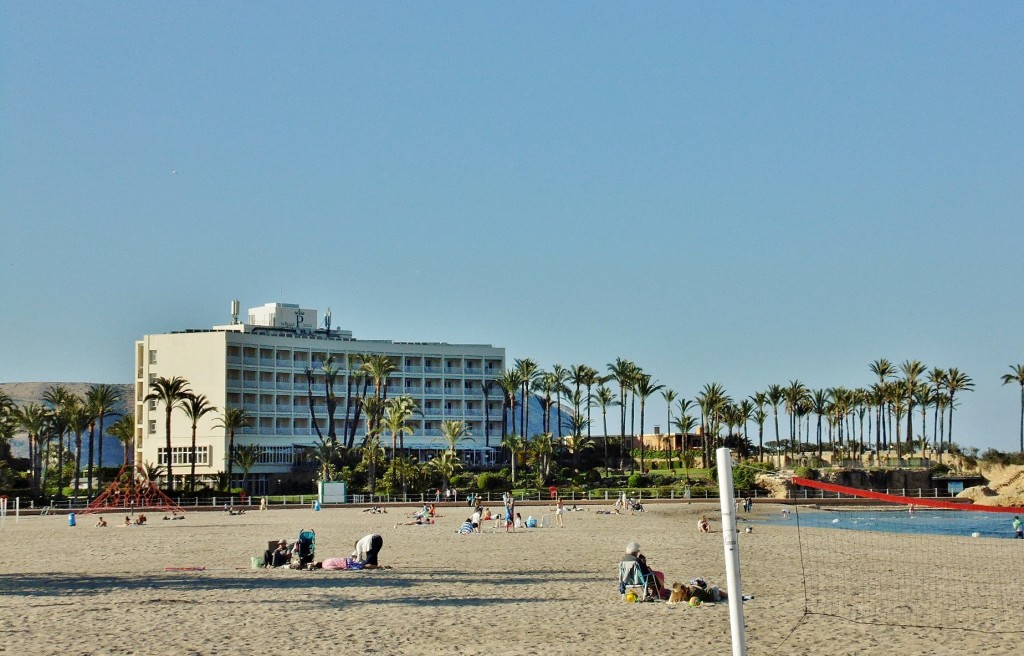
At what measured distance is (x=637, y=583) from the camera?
18.4 meters

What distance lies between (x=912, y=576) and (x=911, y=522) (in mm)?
36491

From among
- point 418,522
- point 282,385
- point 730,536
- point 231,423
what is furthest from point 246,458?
point 730,536

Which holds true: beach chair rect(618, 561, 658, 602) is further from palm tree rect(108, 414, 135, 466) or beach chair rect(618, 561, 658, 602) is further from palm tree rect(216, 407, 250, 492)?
palm tree rect(108, 414, 135, 466)

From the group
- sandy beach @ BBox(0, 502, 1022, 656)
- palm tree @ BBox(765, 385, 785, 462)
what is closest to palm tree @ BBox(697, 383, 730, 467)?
palm tree @ BBox(765, 385, 785, 462)

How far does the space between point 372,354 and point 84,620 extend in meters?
92.1

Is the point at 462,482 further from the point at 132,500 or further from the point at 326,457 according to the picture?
the point at 132,500

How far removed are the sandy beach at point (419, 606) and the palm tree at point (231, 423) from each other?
185 feet

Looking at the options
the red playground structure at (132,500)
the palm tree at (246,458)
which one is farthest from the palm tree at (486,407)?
the red playground structure at (132,500)

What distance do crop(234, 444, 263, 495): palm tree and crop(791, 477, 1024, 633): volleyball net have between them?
55375 millimetres

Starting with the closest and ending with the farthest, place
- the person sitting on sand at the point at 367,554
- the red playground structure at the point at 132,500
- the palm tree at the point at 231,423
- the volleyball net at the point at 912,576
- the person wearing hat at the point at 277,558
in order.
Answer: the volleyball net at the point at 912,576 → the person sitting on sand at the point at 367,554 → the person wearing hat at the point at 277,558 → the red playground structure at the point at 132,500 → the palm tree at the point at 231,423

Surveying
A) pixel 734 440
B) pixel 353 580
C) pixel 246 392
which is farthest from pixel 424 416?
pixel 353 580

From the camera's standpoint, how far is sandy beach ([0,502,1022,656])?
14.3 meters

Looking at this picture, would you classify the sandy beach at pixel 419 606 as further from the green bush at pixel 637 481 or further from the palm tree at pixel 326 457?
the green bush at pixel 637 481

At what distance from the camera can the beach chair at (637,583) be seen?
1814 cm
